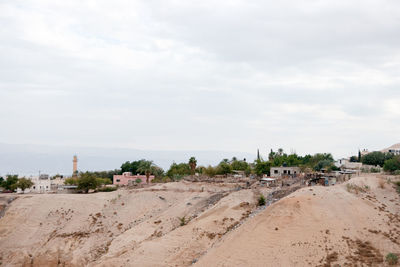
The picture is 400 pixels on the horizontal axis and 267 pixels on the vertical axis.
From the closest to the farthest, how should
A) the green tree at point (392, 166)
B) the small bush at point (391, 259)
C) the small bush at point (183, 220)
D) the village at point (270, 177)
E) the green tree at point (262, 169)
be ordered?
the small bush at point (391, 259)
the small bush at point (183, 220)
the village at point (270, 177)
the green tree at point (392, 166)
the green tree at point (262, 169)

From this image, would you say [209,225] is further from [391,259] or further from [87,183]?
[87,183]

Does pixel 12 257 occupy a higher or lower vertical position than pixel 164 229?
lower

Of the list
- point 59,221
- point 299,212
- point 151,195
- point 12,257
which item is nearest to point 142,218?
point 151,195

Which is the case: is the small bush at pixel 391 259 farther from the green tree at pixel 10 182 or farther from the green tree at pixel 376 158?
the green tree at pixel 10 182

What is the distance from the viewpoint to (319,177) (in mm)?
45938

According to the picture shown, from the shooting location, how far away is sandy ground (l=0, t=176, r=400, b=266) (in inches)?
1020

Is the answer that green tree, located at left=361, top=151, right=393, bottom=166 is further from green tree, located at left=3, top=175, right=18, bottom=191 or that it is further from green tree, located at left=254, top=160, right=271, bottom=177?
green tree, located at left=3, top=175, right=18, bottom=191

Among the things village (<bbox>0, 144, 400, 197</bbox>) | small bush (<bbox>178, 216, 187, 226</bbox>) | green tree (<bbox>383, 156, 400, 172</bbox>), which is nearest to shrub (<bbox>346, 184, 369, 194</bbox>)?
village (<bbox>0, 144, 400, 197</bbox>)

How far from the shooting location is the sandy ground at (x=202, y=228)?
85.0ft

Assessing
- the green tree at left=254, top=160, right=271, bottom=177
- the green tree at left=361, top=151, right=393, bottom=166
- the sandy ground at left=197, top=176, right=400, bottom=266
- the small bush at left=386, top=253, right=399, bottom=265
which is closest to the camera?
the small bush at left=386, top=253, right=399, bottom=265

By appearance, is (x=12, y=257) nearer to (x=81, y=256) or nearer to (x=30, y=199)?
(x=81, y=256)

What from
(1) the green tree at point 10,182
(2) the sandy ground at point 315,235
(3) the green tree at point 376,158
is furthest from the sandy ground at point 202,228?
(3) the green tree at point 376,158

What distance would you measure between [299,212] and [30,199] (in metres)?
34.1

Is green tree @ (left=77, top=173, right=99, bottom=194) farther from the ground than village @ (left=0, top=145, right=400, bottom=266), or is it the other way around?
green tree @ (left=77, top=173, right=99, bottom=194)
